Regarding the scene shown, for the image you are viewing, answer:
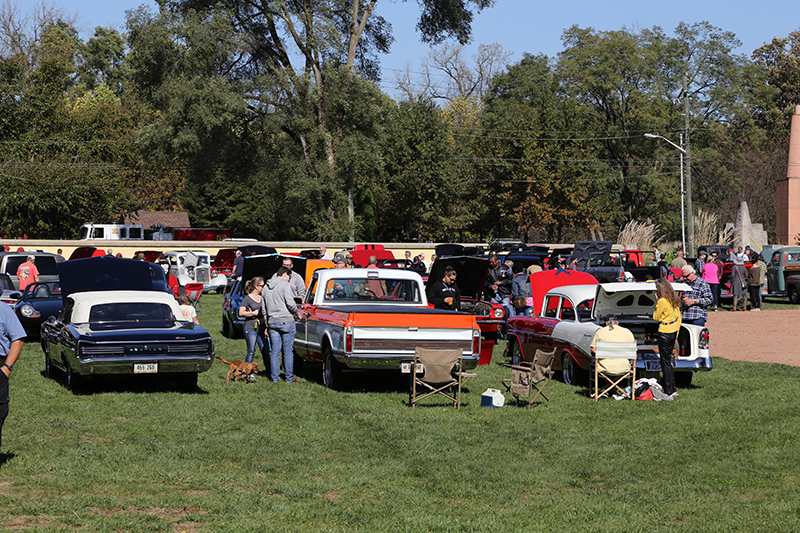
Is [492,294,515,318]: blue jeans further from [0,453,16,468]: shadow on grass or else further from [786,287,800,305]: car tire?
[786,287,800,305]: car tire

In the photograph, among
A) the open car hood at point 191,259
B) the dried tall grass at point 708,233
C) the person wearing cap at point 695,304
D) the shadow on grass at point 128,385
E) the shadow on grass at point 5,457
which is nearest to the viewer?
the shadow on grass at point 5,457

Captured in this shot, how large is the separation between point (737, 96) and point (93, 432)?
66898 millimetres

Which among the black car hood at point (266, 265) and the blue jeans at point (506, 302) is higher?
the black car hood at point (266, 265)

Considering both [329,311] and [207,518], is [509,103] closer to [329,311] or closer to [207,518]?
[329,311]

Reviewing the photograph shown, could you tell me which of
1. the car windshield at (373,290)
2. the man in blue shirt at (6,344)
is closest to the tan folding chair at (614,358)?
the car windshield at (373,290)

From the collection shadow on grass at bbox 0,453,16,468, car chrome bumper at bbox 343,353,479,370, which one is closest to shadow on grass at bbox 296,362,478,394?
car chrome bumper at bbox 343,353,479,370

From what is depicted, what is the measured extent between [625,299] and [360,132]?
32.4 meters

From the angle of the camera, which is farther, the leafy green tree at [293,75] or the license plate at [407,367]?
the leafy green tree at [293,75]

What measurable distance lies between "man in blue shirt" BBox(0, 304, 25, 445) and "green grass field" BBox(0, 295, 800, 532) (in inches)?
29.5

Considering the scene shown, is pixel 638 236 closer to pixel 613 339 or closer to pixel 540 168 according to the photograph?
pixel 540 168

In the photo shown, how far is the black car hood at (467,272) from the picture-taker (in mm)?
18469

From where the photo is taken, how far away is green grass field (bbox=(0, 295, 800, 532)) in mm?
7508

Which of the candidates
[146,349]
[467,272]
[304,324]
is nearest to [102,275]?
[304,324]

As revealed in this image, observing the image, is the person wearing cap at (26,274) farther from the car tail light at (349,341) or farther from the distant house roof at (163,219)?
the distant house roof at (163,219)
